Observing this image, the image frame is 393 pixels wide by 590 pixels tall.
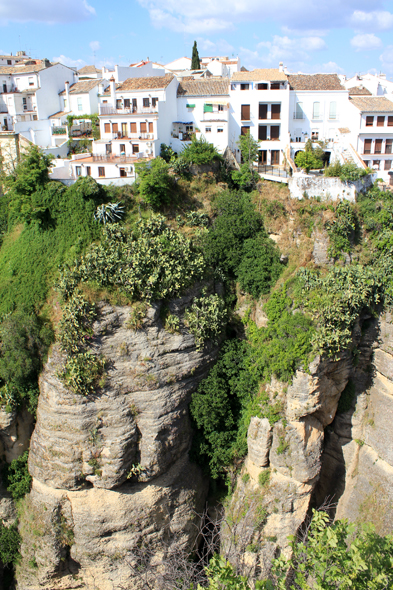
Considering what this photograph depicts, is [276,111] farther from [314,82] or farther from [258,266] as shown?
[258,266]

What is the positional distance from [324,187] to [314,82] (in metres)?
11.5

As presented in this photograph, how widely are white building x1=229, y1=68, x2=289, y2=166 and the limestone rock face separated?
1806cm

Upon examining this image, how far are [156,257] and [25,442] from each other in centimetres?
1313

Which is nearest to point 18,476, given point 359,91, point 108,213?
point 108,213

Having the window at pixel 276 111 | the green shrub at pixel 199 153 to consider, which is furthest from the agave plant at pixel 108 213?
the window at pixel 276 111

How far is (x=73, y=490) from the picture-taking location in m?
25.0

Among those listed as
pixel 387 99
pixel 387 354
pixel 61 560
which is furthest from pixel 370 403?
pixel 387 99

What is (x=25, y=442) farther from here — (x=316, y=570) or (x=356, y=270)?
(x=356, y=270)

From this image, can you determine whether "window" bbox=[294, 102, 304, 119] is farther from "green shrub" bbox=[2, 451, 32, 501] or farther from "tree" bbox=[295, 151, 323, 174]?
"green shrub" bbox=[2, 451, 32, 501]

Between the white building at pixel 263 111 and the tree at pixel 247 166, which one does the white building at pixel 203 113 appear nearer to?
the white building at pixel 263 111

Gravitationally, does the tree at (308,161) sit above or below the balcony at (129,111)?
below

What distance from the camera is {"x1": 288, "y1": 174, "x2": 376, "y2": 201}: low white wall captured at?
26.7 metres

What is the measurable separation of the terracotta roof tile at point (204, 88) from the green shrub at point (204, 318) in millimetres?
16163

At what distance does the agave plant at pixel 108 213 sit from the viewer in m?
25.9
